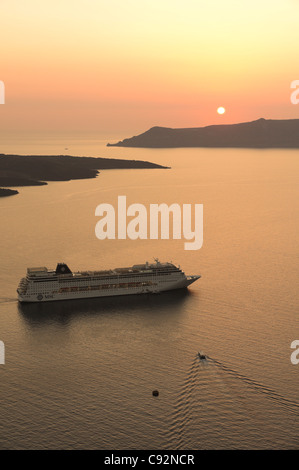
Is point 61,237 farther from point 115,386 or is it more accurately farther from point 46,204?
point 115,386

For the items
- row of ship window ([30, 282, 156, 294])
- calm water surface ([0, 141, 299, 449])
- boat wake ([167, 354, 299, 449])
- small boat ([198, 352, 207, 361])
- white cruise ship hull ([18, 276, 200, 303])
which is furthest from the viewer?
row of ship window ([30, 282, 156, 294])

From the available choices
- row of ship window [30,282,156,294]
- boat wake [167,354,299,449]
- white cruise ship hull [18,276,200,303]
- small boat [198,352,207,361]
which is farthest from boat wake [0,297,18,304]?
boat wake [167,354,299,449]

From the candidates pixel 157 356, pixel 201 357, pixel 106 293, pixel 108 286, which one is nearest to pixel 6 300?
pixel 106 293

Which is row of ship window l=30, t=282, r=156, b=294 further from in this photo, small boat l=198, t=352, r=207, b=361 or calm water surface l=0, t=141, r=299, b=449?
small boat l=198, t=352, r=207, b=361

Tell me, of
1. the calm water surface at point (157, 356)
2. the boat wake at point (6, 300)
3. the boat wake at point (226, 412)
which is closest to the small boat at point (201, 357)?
the calm water surface at point (157, 356)
